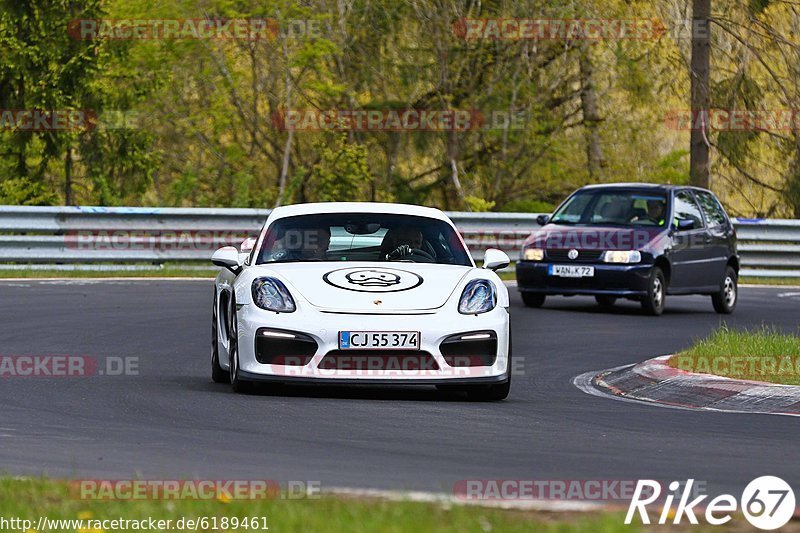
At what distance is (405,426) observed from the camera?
908cm

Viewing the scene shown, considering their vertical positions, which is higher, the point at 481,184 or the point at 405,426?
the point at 405,426

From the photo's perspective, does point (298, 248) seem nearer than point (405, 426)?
No

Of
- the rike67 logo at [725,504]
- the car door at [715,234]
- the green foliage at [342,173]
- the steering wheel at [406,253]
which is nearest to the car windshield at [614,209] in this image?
the car door at [715,234]

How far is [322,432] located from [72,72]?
2056 centimetres

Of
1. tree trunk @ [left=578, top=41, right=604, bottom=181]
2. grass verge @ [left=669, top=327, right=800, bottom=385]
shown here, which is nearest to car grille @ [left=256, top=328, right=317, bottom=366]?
grass verge @ [left=669, top=327, right=800, bottom=385]

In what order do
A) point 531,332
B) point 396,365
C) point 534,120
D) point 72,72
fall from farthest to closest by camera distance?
point 534,120, point 72,72, point 531,332, point 396,365

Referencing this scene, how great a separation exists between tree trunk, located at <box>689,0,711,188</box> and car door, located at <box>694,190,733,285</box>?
8556mm

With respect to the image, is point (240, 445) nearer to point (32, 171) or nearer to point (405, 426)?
A: point (405, 426)

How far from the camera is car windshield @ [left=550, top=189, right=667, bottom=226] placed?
20297 mm

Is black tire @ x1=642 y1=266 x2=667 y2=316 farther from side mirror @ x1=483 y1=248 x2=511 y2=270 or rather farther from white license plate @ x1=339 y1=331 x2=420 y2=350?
white license plate @ x1=339 y1=331 x2=420 y2=350

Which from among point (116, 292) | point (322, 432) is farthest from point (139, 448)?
point (116, 292)

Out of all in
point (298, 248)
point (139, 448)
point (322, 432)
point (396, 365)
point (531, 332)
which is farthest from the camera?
point (531, 332)

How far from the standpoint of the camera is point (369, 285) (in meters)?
10.5

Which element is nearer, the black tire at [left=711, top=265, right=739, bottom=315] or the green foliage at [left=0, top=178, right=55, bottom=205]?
the black tire at [left=711, top=265, right=739, bottom=315]
